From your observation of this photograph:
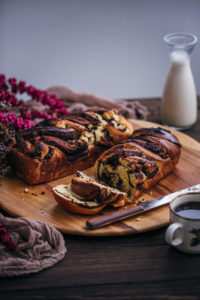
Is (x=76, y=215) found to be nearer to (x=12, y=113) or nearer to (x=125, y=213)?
(x=125, y=213)

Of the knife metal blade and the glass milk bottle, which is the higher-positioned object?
the glass milk bottle

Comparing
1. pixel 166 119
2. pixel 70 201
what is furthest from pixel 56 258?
pixel 166 119

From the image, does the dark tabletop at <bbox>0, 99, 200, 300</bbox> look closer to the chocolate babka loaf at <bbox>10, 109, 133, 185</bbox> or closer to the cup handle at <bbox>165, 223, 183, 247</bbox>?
the cup handle at <bbox>165, 223, 183, 247</bbox>

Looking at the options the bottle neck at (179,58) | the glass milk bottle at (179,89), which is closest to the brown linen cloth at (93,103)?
the glass milk bottle at (179,89)

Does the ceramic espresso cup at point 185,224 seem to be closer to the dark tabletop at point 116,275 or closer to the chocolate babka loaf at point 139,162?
the dark tabletop at point 116,275

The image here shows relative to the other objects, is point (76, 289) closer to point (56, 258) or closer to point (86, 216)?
point (56, 258)

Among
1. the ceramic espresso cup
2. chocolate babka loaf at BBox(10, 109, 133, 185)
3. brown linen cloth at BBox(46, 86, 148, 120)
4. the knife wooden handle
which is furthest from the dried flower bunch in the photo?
the ceramic espresso cup

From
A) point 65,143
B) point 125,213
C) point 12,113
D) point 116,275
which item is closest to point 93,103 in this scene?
point 65,143
